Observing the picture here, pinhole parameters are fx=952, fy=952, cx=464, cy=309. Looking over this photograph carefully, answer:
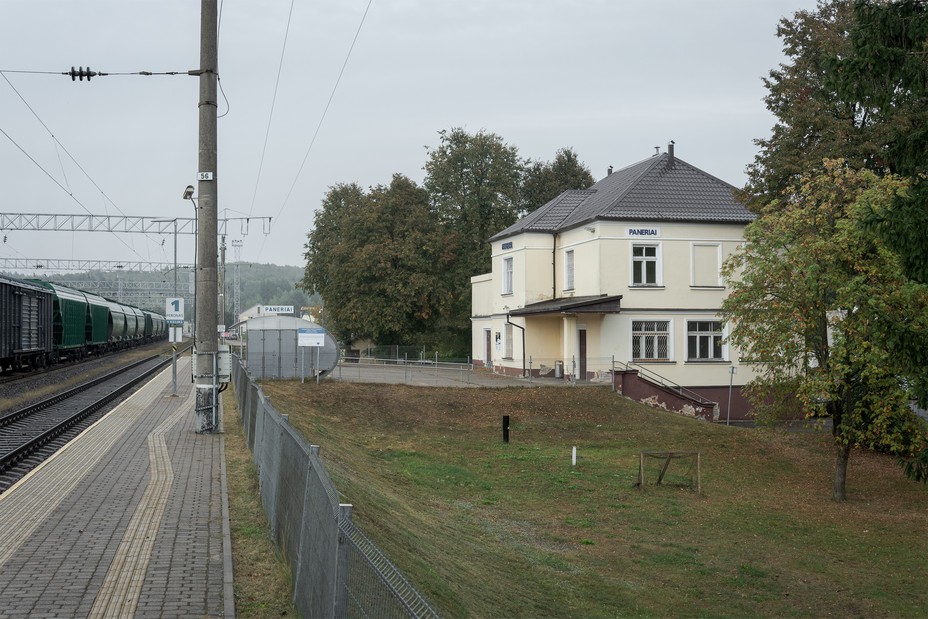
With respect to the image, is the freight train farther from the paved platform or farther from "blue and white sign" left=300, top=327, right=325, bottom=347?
the paved platform

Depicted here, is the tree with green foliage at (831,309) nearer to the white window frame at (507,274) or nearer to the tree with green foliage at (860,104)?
the tree with green foliage at (860,104)

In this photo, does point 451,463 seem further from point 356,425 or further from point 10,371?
point 10,371

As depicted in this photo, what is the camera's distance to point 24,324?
38.0 metres

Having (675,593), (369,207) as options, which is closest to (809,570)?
(675,593)

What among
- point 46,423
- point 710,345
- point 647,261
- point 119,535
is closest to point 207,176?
point 46,423

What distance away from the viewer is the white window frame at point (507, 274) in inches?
1834

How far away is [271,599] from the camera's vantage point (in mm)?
8117

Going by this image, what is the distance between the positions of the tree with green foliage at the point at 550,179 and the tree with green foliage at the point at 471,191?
10.0 feet

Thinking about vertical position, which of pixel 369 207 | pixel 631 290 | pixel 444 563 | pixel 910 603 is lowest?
pixel 910 603

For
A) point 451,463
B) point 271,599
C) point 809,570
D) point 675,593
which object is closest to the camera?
point 271,599

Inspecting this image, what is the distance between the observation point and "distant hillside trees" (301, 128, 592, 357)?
63625mm

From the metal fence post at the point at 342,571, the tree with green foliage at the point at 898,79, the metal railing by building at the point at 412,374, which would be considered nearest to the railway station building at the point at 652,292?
the metal railing by building at the point at 412,374

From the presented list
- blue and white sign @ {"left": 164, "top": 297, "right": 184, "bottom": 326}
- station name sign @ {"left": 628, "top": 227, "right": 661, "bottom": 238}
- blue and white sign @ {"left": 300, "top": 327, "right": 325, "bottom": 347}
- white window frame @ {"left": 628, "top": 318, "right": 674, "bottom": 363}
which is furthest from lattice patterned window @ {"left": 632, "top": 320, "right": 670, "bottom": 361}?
blue and white sign @ {"left": 164, "top": 297, "right": 184, "bottom": 326}

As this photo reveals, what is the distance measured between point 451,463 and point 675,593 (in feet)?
38.3
